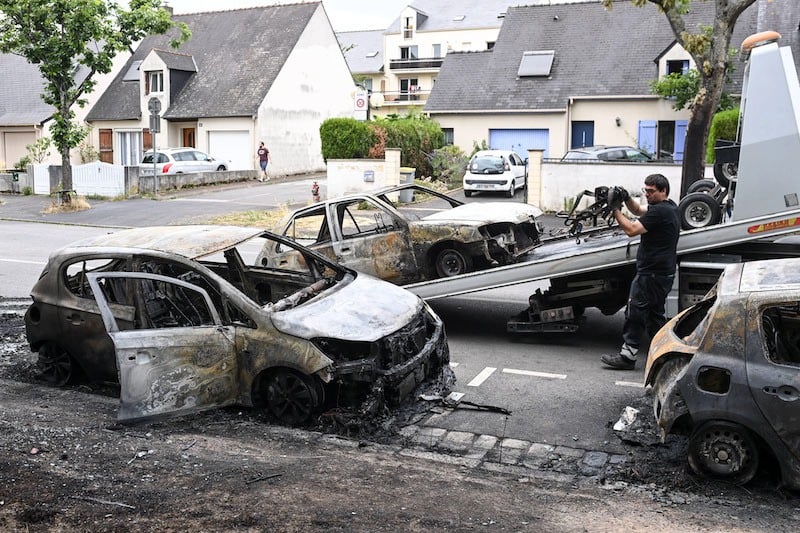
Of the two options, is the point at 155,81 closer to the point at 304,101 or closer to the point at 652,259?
the point at 304,101

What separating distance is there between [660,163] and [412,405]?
55.7 ft

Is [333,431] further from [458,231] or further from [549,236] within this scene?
[549,236]

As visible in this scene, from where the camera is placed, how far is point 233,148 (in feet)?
129

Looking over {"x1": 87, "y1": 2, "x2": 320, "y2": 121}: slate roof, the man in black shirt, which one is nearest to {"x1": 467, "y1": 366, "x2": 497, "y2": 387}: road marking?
the man in black shirt

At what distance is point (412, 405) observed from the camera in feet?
23.2

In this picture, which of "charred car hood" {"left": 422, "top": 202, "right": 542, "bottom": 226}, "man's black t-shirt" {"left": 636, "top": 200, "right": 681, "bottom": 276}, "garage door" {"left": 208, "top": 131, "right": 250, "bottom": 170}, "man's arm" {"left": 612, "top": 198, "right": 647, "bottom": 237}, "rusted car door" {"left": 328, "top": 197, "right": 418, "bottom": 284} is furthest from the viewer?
"garage door" {"left": 208, "top": 131, "right": 250, "bottom": 170}

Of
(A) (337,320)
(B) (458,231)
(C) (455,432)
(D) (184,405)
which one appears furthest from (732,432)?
(B) (458,231)

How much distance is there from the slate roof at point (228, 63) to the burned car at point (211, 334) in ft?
103

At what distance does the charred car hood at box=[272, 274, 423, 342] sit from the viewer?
6.59 m

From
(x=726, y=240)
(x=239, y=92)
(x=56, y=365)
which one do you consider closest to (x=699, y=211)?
(x=726, y=240)

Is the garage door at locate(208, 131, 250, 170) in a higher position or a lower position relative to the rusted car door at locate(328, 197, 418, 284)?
higher

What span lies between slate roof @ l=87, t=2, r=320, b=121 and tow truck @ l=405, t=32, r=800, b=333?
30.6 meters

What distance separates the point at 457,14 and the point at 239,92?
Result: 106 ft

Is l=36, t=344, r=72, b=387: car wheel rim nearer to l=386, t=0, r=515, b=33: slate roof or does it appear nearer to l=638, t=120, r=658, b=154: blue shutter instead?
l=638, t=120, r=658, b=154: blue shutter
